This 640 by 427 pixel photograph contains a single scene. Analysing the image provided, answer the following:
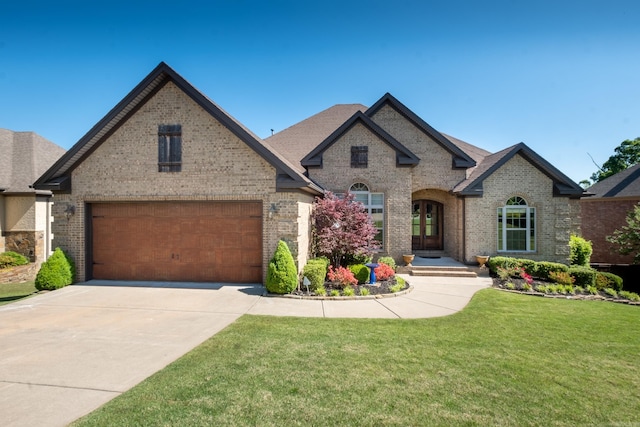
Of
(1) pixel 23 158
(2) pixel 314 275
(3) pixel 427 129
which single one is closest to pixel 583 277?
(3) pixel 427 129

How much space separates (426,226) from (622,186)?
15091 millimetres

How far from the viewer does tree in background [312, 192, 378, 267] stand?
446 inches

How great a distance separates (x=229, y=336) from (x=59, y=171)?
966cm

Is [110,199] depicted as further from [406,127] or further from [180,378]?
[406,127]

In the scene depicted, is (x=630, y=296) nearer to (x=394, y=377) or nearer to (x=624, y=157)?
(x=394, y=377)

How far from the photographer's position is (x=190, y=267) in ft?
36.1

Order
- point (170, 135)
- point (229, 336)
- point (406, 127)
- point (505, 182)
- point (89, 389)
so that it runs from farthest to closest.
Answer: point (406, 127)
point (505, 182)
point (170, 135)
point (229, 336)
point (89, 389)

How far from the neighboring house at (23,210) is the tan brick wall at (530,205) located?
22305mm

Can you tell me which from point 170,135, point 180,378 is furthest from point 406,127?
point 180,378

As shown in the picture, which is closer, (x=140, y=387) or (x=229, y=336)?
(x=140, y=387)

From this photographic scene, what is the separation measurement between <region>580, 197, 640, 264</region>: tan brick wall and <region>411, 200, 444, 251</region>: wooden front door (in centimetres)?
1202

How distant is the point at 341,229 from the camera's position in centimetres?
1148

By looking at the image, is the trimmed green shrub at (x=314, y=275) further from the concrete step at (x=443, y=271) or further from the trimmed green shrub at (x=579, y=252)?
the trimmed green shrub at (x=579, y=252)

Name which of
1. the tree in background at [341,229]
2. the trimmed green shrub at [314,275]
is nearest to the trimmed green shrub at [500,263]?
the tree in background at [341,229]
